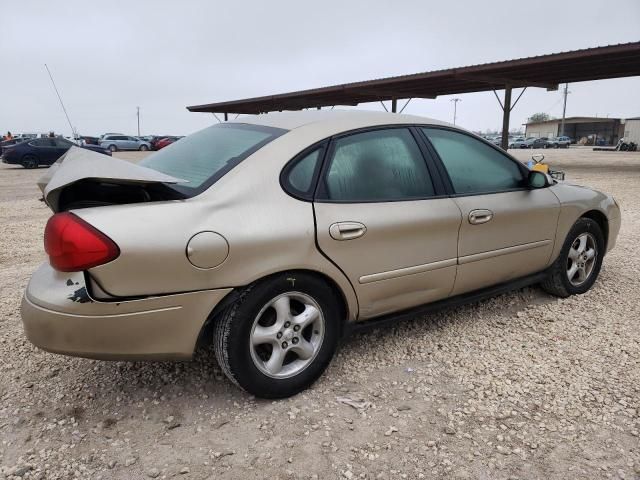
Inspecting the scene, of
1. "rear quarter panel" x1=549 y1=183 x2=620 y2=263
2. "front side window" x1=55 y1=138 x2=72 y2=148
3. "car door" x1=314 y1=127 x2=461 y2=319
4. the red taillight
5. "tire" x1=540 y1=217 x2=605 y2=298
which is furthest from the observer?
"front side window" x1=55 y1=138 x2=72 y2=148

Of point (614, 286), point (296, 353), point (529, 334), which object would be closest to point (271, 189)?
point (296, 353)

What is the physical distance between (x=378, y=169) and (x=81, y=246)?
1588mm

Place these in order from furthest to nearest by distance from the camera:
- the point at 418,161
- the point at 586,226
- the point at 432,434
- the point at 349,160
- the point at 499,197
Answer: the point at 586,226 < the point at 499,197 < the point at 418,161 < the point at 349,160 < the point at 432,434

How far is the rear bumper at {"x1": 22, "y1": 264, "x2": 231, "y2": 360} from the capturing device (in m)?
2.02

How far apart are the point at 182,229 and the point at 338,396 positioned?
121 cm

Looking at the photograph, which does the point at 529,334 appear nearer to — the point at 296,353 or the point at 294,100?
the point at 296,353

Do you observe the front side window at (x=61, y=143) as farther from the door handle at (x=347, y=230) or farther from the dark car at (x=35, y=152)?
the door handle at (x=347, y=230)

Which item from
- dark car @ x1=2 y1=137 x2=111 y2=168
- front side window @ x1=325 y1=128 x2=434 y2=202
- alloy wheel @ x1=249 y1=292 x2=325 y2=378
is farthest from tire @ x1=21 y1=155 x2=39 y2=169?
alloy wheel @ x1=249 y1=292 x2=325 y2=378

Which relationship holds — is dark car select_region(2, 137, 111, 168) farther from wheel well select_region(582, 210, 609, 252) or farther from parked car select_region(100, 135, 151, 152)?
wheel well select_region(582, 210, 609, 252)

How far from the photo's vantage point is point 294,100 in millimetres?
28906

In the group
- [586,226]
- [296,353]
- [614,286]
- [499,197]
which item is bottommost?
[614,286]

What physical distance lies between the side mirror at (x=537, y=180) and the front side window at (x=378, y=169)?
0.96 m

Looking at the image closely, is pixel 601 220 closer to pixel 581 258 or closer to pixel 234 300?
pixel 581 258

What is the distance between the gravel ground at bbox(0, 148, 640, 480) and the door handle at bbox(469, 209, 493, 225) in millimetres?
780
